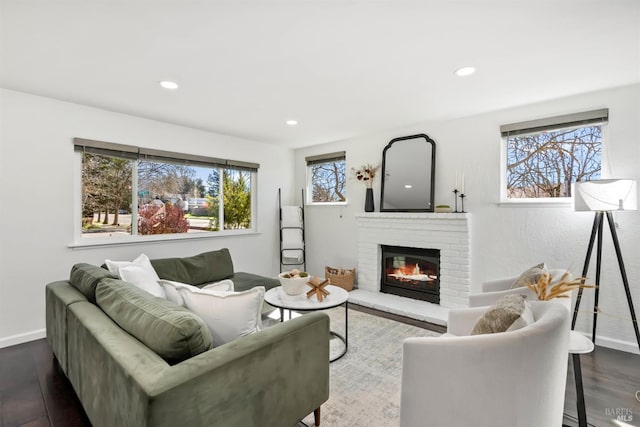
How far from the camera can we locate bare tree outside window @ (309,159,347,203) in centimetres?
505

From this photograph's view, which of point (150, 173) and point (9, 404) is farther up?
point (150, 173)

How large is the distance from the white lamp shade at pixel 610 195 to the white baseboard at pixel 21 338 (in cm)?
514

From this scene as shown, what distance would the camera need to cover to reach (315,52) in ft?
7.18

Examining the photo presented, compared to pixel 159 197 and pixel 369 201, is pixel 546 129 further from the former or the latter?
pixel 159 197

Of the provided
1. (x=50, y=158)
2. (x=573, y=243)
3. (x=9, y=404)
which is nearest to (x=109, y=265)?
(x=9, y=404)

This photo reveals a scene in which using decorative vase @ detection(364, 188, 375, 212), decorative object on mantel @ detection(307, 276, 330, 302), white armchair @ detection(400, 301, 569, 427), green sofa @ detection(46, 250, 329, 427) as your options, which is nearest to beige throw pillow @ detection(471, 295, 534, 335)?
white armchair @ detection(400, 301, 569, 427)

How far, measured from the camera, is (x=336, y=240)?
5.04 meters

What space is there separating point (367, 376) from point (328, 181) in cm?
341

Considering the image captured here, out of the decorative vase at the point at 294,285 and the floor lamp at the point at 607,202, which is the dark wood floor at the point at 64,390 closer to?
the floor lamp at the point at 607,202

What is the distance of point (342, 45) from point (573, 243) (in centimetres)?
290

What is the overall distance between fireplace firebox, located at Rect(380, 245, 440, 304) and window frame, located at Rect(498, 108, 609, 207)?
1.08 meters

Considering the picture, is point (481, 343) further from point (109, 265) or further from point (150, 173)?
point (150, 173)

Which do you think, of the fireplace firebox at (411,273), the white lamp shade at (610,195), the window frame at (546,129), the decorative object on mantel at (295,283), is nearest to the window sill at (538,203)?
the window frame at (546,129)

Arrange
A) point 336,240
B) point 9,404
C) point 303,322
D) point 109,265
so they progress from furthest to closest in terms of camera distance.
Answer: point 336,240 < point 109,265 < point 9,404 < point 303,322
